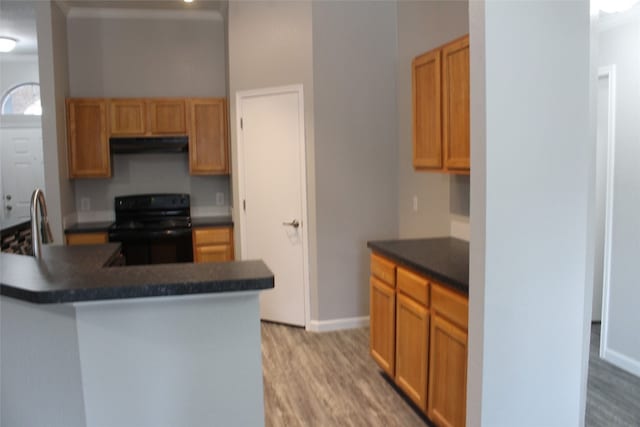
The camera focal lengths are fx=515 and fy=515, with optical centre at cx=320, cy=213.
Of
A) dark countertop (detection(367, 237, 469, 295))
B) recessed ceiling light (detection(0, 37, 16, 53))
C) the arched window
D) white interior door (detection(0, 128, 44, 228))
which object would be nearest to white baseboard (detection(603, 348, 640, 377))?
dark countertop (detection(367, 237, 469, 295))

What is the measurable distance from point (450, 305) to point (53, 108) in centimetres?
414

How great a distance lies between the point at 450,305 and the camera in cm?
247

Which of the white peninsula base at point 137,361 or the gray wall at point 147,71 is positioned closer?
the white peninsula base at point 137,361

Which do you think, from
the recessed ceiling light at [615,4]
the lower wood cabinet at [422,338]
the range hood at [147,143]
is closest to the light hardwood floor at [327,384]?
the lower wood cabinet at [422,338]

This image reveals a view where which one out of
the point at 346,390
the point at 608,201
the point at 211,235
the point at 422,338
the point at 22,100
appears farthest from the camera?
the point at 22,100

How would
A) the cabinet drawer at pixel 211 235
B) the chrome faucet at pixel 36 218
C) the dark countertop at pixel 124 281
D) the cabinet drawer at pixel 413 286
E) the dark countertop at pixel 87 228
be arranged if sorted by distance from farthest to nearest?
the cabinet drawer at pixel 211 235 < the dark countertop at pixel 87 228 < the cabinet drawer at pixel 413 286 < the chrome faucet at pixel 36 218 < the dark countertop at pixel 124 281

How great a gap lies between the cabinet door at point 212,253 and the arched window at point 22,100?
12.3 feet

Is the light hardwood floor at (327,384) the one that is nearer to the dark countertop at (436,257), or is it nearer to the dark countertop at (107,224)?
the dark countertop at (436,257)

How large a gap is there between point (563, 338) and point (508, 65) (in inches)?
45.2

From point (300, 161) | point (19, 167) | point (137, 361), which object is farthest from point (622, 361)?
point (19, 167)

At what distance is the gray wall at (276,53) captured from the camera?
4.40 meters

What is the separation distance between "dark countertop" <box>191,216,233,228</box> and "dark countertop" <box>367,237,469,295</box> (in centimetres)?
217

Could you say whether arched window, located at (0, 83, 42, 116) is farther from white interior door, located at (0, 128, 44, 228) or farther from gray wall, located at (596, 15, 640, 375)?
gray wall, located at (596, 15, 640, 375)

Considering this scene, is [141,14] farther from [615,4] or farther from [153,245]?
[615,4]
